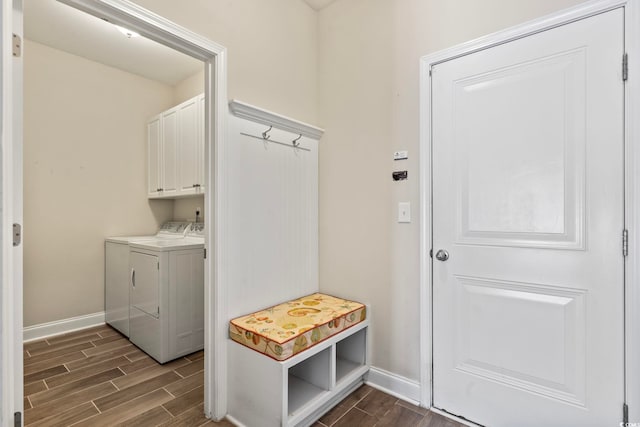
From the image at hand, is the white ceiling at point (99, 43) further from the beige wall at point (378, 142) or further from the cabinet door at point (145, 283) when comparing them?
the cabinet door at point (145, 283)

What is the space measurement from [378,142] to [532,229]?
103 cm

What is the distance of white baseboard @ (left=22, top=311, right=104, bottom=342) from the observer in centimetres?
286

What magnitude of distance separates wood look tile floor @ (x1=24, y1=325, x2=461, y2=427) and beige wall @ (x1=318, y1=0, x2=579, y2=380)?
0.29 metres

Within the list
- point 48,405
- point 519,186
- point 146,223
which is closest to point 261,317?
point 48,405

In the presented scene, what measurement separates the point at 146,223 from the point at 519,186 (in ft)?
12.3

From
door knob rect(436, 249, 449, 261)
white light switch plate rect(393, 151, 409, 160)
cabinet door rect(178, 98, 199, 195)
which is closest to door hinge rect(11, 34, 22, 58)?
cabinet door rect(178, 98, 199, 195)

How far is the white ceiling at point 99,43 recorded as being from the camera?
8.21ft

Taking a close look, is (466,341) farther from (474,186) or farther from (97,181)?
(97,181)

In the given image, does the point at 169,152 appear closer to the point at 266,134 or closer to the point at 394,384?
the point at 266,134

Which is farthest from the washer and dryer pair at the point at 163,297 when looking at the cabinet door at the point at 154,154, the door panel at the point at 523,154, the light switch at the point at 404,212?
the door panel at the point at 523,154

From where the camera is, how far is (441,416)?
1.77m

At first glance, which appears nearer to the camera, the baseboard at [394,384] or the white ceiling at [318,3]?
the baseboard at [394,384]

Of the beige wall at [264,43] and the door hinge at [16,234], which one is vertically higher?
the beige wall at [264,43]

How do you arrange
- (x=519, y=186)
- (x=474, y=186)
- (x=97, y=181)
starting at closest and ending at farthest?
1. (x=519, y=186)
2. (x=474, y=186)
3. (x=97, y=181)
